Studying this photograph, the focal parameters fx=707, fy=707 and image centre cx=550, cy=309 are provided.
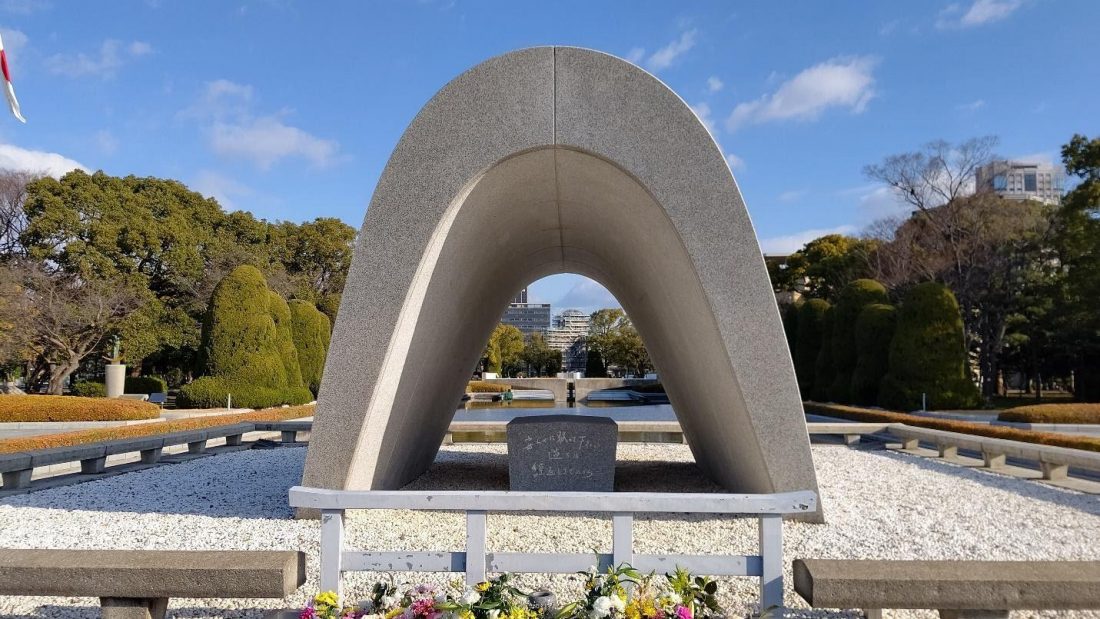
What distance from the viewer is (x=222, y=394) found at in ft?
65.9

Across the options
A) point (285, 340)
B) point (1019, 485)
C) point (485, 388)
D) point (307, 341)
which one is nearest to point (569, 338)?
point (485, 388)

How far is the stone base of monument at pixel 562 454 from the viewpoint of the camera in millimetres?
7164

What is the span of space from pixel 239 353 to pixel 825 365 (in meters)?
19.3

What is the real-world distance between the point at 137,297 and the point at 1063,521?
2960cm

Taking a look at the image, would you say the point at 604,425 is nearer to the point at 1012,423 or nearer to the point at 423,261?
the point at 423,261

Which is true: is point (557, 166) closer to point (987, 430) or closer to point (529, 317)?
point (987, 430)

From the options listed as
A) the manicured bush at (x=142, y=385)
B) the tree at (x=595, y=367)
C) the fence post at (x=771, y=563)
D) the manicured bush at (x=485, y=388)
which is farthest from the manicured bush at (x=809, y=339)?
the manicured bush at (x=142, y=385)

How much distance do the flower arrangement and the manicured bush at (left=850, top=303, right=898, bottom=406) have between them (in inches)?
788

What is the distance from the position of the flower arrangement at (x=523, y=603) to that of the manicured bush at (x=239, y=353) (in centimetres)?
1889

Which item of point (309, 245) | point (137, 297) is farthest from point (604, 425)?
point (309, 245)

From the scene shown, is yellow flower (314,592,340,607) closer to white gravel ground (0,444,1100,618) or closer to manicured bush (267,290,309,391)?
white gravel ground (0,444,1100,618)

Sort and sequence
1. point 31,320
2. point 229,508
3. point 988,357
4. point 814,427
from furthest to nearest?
1. point 988,357
2. point 31,320
3. point 814,427
4. point 229,508

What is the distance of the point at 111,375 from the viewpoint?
24.3 m

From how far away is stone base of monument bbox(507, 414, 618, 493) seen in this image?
7164 mm
